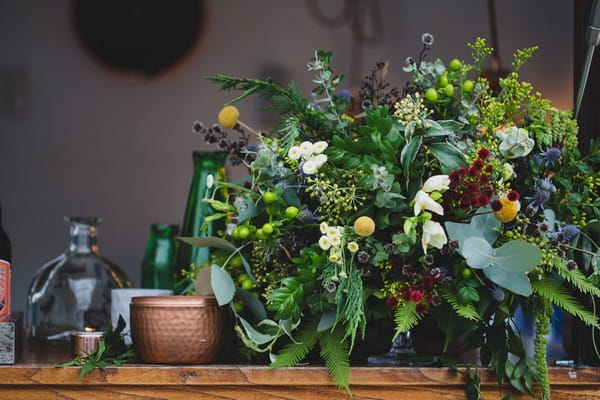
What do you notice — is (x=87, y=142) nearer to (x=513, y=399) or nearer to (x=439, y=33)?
(x=439, y=33)

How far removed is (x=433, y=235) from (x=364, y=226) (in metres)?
0.07

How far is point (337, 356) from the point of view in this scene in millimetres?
826

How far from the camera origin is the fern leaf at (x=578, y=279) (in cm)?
82

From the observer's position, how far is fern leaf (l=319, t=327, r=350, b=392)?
0.81 meters

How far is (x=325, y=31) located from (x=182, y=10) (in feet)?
0.98

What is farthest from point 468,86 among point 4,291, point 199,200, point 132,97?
point 132,97

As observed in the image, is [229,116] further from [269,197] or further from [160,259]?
[160,259]

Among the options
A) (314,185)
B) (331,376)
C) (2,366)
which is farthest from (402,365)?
(2,366)

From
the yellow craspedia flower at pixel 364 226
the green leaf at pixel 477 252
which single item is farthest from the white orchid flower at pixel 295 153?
the green leaf at pixel 477 252

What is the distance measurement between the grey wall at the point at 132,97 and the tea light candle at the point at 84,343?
2.09ft

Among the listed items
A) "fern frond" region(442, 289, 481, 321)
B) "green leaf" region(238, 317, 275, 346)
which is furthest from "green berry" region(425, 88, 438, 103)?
"green leaf" region(238, 317, 275, 346)

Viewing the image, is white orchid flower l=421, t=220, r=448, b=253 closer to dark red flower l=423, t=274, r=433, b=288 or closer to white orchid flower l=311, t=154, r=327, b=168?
dark red flower l=423, t=274, r=433, b=288

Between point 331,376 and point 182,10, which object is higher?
point 182,10

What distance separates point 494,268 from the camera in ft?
2.64
